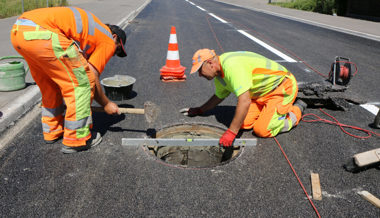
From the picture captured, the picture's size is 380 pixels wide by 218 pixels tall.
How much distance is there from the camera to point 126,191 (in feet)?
8.61

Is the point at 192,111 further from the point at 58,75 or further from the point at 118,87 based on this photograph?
the point at 58,75

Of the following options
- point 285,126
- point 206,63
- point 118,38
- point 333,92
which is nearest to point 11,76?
point 118,38

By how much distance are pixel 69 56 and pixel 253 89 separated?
7.13 ft

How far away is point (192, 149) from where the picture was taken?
4.15 metres

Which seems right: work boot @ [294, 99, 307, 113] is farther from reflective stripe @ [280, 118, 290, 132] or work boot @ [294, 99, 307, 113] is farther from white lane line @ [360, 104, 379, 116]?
white lane line @ [360, 104, 379, 116]

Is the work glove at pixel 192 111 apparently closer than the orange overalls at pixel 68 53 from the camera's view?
No

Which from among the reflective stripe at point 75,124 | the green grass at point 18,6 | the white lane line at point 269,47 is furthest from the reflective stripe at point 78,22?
the green grass at point 18,6

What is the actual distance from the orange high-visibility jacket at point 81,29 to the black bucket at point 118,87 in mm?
1235

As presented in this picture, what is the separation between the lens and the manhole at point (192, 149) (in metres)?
3.82

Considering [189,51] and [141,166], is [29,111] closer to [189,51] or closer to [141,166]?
[141,166]

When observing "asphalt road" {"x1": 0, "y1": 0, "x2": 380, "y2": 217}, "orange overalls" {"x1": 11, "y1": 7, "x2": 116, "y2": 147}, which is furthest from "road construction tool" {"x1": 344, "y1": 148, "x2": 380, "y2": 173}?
"orange overalls" {"x1": 11, "y1": 7, "x2": 116, "y2": 147}

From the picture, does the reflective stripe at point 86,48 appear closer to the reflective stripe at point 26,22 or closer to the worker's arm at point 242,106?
the reflective stripe at point 26,22

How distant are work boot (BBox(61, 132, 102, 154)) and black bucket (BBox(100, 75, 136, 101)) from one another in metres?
1.07

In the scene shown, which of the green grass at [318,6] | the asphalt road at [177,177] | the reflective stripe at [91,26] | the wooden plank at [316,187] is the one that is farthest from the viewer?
the green grass at [318,6]
